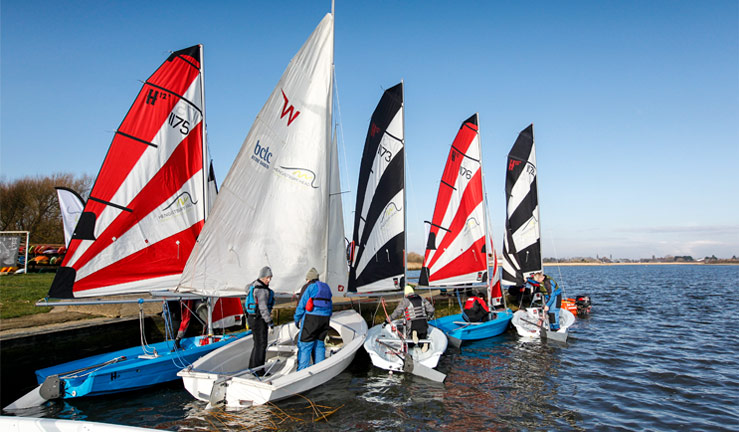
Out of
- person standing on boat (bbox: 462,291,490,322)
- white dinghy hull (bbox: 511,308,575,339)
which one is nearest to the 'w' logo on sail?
person standing on boat (bbox: 462,291,490,322)

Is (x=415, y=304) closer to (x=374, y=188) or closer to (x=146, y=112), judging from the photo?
(x=374, y=188)

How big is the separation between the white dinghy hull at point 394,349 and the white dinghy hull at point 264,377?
34 cm

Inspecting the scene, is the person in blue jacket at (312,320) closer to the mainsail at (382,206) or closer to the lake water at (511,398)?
the lake water at (511,398)

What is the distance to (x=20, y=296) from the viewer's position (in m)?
12.6

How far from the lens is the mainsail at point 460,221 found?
1487 centimetres

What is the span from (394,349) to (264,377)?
2.90 meters

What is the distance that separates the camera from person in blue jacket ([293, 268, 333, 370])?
7.54 m

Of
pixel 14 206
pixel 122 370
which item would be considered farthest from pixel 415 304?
pixel 14 206

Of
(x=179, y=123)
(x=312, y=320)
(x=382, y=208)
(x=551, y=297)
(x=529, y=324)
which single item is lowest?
(x=529, y=324)

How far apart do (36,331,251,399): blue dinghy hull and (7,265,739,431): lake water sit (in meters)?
0.27

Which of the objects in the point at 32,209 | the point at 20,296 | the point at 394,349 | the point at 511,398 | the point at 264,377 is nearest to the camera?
the point at 264,377

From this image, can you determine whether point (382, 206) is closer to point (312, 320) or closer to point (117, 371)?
point (312, 320)

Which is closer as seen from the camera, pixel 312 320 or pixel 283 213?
pixel 312 320

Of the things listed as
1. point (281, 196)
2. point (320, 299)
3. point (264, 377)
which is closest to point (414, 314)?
point (320, 299)
